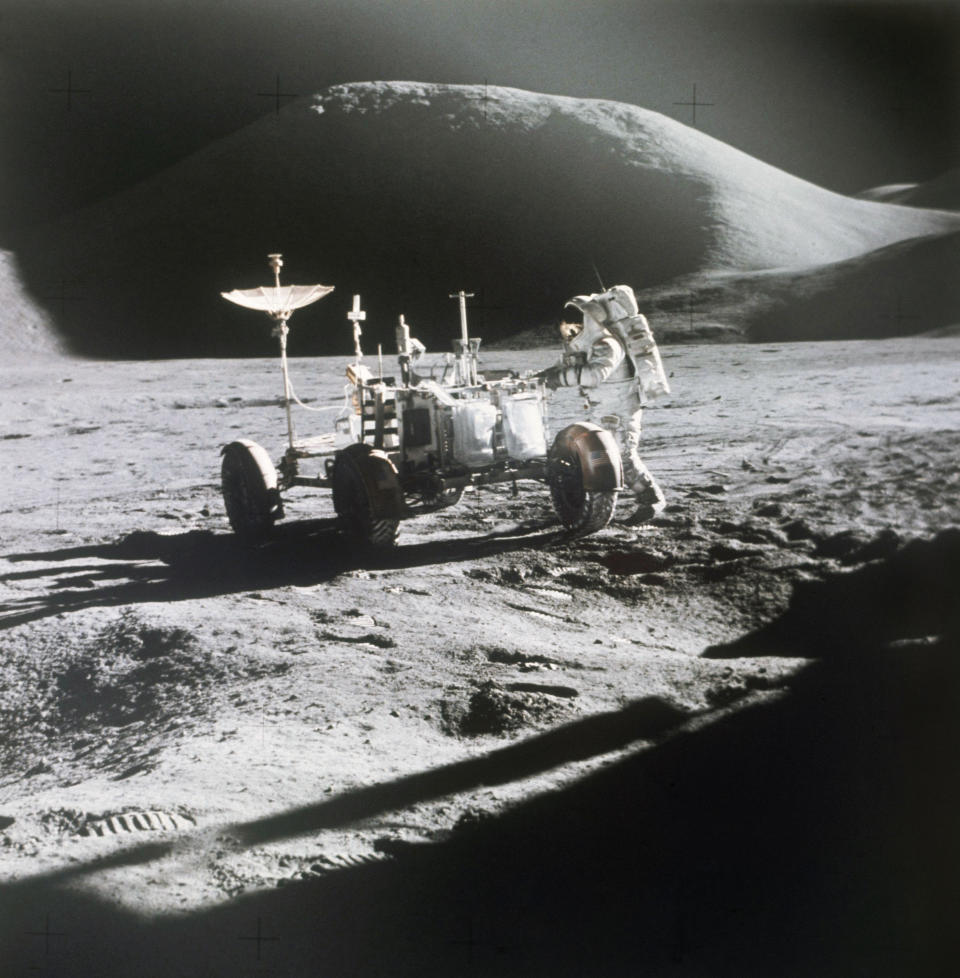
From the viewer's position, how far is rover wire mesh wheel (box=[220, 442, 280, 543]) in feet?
17.7

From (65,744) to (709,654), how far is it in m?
2.21

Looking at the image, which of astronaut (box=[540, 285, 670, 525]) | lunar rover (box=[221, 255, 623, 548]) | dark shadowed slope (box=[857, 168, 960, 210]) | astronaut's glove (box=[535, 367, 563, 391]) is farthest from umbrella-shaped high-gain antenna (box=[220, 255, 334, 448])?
dark shadowed slope (box=[857, 168, 960, 210])

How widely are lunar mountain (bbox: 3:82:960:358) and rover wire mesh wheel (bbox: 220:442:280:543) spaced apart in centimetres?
1261

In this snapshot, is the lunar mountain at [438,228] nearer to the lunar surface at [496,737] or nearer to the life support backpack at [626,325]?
the life support backpack at [626,325]

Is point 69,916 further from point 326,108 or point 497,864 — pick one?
point 326,108

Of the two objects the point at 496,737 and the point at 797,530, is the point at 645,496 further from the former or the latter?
the point at 496,737

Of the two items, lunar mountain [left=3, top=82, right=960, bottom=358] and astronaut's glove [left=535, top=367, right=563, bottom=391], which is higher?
lunar mountain [left=3, top=82, right=960, bottom=358]

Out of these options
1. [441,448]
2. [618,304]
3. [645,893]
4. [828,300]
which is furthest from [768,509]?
[828,300]

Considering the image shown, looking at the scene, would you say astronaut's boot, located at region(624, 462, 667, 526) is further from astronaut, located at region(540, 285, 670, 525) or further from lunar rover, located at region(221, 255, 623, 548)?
lunar rover, located at region(221, 255, 623, 548)

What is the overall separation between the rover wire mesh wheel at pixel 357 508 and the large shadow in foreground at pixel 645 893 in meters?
2.19

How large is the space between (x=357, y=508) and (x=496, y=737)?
204 cm

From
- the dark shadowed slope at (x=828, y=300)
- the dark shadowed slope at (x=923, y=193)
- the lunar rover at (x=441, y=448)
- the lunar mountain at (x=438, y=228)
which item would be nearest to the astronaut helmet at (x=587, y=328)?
the lunar rover at (x=441, y=448)

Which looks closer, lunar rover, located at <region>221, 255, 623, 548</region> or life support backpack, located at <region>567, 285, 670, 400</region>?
lunar rover, located at <region>221, 255, 623, 548</region>

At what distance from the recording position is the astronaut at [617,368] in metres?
5.09
